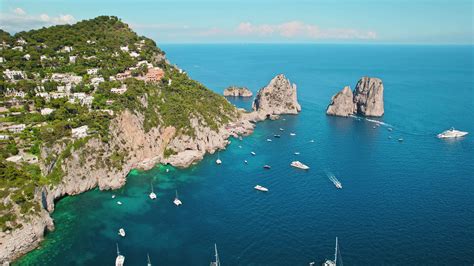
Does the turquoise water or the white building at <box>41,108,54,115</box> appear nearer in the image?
the turquoise water

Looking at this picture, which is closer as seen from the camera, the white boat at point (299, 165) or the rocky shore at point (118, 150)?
the rocky shore at point (118, 150)

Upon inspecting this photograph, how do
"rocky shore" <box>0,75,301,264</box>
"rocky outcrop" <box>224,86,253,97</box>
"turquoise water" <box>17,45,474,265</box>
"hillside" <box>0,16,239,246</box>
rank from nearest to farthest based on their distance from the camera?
"turquoise water" <box>17,45,474,265</box> → "rocky shore" <box>0,75,301,264</box> → "hillside" <box>0,16,239,246</box> → "rocky outcrop" <box>224,86,253,97</box>

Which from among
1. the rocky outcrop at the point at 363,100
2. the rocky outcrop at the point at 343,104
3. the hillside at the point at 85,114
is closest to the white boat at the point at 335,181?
the hillside at the point at 85,114

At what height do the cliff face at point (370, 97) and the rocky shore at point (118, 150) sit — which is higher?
the cliff face at point (370, 97)

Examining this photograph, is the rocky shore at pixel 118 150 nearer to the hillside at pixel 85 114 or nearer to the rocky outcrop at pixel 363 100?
the hillside at pixel 85 114

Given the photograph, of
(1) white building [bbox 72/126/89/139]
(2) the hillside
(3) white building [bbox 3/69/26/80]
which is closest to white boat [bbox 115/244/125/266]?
(2) the hillside

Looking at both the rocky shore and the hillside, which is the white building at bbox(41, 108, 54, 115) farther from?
the rocky shore

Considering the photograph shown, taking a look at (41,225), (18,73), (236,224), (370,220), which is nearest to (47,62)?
(18,73)
